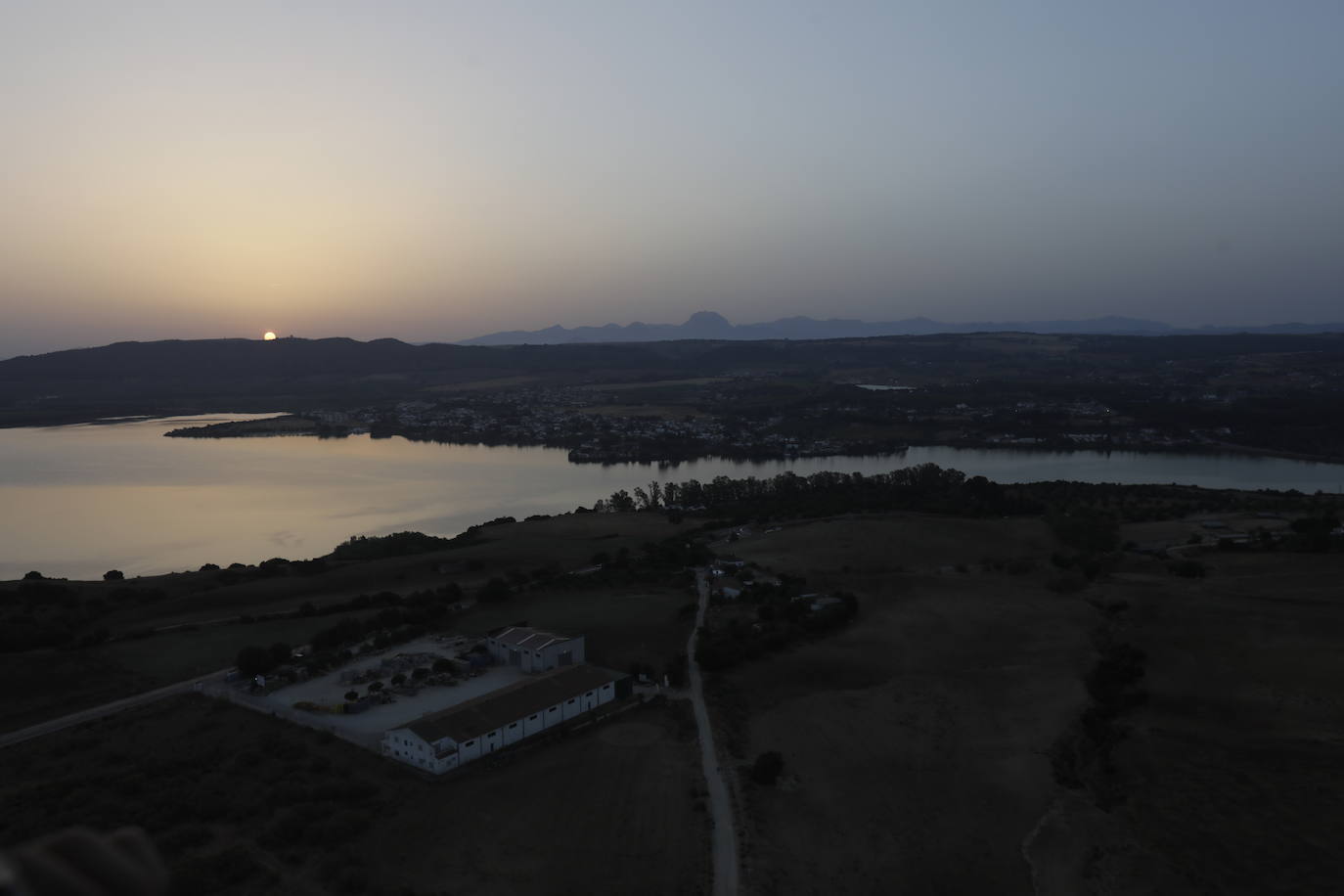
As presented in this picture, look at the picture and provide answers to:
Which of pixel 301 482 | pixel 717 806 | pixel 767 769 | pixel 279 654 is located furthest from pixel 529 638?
pixel 301 482

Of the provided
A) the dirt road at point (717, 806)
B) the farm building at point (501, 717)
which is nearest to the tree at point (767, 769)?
the dirt road at point (717, 806)

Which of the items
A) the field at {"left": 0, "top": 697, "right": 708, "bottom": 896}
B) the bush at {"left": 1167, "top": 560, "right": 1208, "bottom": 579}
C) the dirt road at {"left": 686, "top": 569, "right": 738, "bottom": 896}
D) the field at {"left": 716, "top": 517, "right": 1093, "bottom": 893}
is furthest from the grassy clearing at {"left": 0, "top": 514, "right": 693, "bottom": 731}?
the bush at {"left": 1167, "top": 560, "right": 1208, "bottom": 579}

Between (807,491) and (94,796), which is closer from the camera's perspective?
(94,796)

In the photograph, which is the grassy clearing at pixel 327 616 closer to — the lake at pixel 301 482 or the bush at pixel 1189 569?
the lake at pixel 301 482

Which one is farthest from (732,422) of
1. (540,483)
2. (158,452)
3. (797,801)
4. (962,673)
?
(797,801)

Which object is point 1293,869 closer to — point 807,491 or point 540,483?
point 807,491

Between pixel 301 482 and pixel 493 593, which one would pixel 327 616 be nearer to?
pixel 493 593
